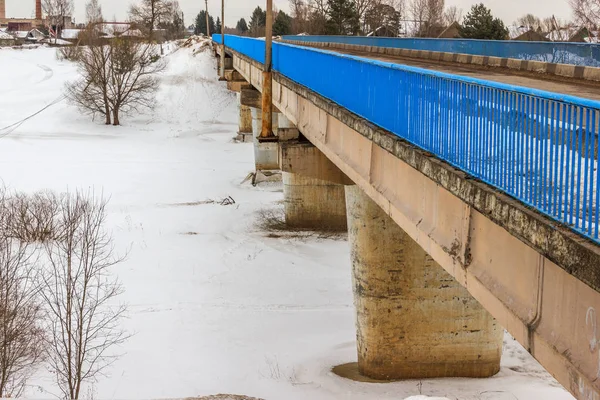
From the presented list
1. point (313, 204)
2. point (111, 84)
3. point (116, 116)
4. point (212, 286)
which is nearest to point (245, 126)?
point (116, 116)

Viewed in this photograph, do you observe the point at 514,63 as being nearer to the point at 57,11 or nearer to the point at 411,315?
the point at 411,315

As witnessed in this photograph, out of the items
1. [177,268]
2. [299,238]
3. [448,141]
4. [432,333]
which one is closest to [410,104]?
[448,141]

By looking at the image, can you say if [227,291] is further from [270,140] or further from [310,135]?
[310,135]

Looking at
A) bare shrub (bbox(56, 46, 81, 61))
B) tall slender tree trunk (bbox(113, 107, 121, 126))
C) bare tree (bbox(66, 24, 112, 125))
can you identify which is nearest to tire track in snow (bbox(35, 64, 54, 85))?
bare shrub (bbox(56, 46, 81, 61))

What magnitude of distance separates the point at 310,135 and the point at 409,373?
446 centimetres

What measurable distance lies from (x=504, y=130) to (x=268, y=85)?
12752mm

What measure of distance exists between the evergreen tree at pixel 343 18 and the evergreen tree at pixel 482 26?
2338cm

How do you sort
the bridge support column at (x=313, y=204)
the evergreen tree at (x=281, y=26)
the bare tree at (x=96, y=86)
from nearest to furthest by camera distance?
the bridge support column at (x=313, y=204), the bare tree at (x=96, y=86), the evergreen tree at (x=281, y=26)

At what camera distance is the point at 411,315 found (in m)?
14.0

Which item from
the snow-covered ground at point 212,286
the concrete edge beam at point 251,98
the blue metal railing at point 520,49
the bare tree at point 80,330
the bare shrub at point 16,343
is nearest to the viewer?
the bare shrub at point 16,343

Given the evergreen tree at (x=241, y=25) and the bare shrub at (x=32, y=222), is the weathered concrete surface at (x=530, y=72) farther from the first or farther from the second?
A: the evergreen tree at (x=241, y=25)

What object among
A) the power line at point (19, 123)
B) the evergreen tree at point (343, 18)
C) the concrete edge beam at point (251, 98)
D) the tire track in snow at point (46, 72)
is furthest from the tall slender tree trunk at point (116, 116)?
the evergreen tree at point (343, 18)

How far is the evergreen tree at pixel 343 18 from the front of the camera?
70562mm

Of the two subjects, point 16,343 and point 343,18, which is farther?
point 343,18
